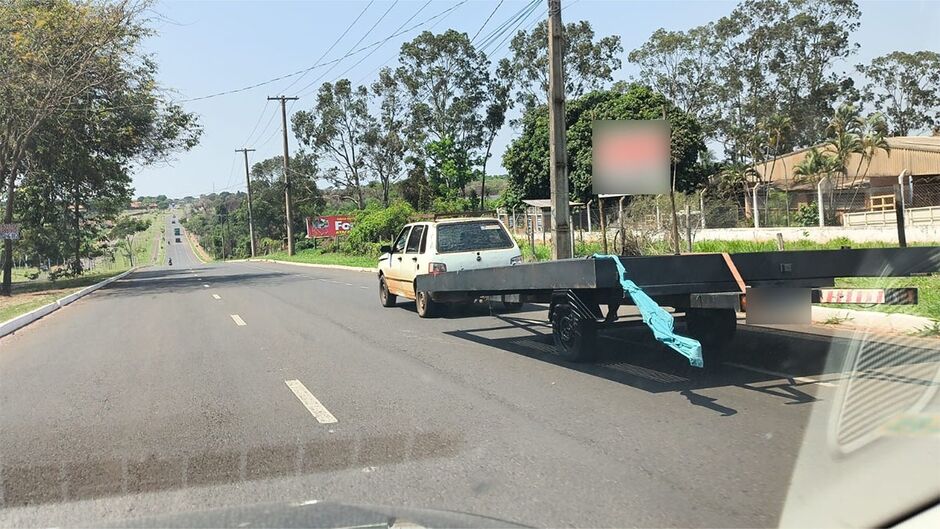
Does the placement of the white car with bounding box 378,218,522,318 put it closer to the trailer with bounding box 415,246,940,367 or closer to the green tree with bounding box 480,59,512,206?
the trailer with bounding box 415,246,940,367

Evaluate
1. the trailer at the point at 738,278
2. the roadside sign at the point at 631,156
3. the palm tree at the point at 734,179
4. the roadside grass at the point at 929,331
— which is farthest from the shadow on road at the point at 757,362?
the palm tree at the point at 734,179

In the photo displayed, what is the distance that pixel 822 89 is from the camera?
5406 centimetres

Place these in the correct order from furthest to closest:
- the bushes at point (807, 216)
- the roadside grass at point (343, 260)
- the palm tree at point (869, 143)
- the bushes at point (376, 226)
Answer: the bushes at point (376, 226), the palm tree at point (869, 143), the roadside grass at point (343, 260), the bushes at point (807, 216)

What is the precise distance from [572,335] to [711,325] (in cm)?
173

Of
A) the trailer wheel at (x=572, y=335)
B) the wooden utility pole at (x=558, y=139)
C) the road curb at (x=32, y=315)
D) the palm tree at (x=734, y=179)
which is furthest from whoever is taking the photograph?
the palm tree at (x=734, y=179)

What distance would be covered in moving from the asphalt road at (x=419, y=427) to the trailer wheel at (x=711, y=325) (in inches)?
9.6

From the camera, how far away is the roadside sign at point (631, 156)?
13.3m

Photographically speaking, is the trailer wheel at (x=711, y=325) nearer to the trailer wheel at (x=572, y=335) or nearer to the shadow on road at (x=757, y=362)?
the shadow on road at (x=757, y=362)

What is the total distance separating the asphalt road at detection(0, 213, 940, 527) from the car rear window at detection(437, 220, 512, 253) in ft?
6.40

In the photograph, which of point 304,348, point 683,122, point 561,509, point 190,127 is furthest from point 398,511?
point 683,122

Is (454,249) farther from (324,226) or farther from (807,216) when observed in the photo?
(324,226)

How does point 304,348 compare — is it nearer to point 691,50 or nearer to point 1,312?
point 1,312

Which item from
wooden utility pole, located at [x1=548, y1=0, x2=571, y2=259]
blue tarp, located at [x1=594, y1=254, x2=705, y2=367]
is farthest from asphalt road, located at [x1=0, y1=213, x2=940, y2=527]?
wooden utility pole, located at [x1=548, y1=0, x2=571, y2=259]

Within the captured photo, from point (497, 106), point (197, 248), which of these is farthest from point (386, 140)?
point (197, 248)
